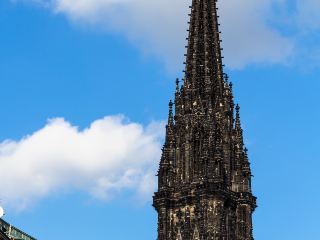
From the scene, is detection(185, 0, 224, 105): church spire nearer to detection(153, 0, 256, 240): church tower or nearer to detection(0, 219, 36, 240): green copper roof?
detection(153, 0, 256, 240): church tower

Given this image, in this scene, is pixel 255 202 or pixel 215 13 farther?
pixel 215 13

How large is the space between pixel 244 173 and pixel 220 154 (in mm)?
3874

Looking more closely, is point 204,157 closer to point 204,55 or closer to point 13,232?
point 204,55

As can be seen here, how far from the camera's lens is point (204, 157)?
100625 mm

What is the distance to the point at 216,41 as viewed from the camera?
111 m

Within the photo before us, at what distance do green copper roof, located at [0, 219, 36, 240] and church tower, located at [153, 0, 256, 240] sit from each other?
92.8 feet

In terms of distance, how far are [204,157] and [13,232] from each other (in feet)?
114

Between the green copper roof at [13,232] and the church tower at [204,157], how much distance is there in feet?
92.8

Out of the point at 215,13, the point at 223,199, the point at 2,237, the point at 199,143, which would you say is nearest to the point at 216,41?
the point at 215,13

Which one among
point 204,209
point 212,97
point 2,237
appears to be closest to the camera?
point 2,237

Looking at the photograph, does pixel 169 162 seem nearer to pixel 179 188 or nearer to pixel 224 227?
pixel 179 188

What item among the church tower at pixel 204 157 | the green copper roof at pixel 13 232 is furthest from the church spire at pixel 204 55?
the green copper roof at pixel 13 232

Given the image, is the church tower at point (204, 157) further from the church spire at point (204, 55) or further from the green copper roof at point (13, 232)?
the green copper roof at point (13, 232)

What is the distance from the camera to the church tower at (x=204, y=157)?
98.4 m
